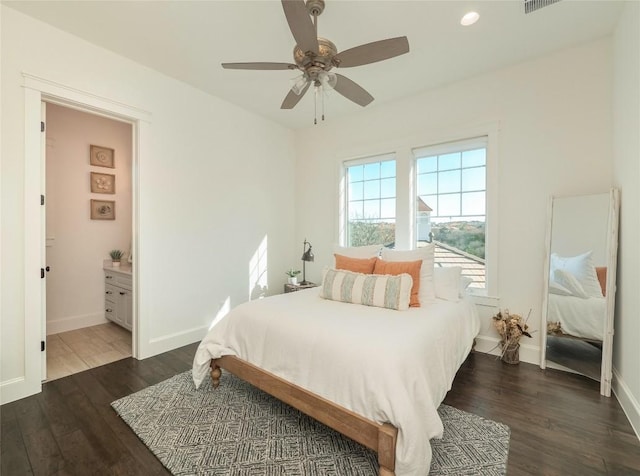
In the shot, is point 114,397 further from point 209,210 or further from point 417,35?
point 417,35

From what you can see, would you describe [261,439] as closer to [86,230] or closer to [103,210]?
[86,230]

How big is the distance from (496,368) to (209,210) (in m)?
3.44

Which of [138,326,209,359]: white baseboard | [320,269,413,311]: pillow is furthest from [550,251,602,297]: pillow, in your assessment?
[138,326,209,359]: white baseboard

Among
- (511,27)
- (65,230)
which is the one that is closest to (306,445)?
(511,27)

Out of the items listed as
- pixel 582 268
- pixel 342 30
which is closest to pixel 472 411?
pixel 582 268

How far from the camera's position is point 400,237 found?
11.9 feet

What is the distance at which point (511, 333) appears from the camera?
9.05 ft

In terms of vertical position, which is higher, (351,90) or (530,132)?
(351,90)

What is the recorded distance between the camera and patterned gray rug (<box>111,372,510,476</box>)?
1.55 m

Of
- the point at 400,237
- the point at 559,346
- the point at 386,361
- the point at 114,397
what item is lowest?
the point at 114,397

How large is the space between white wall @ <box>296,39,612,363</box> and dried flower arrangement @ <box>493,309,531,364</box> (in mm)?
132

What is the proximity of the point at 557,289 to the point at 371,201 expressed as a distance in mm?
2222

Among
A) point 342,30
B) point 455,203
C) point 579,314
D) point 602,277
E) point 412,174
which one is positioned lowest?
point 579,314

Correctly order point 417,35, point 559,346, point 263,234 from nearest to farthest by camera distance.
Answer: point 417,35 → point 559,346 → point 263,234
